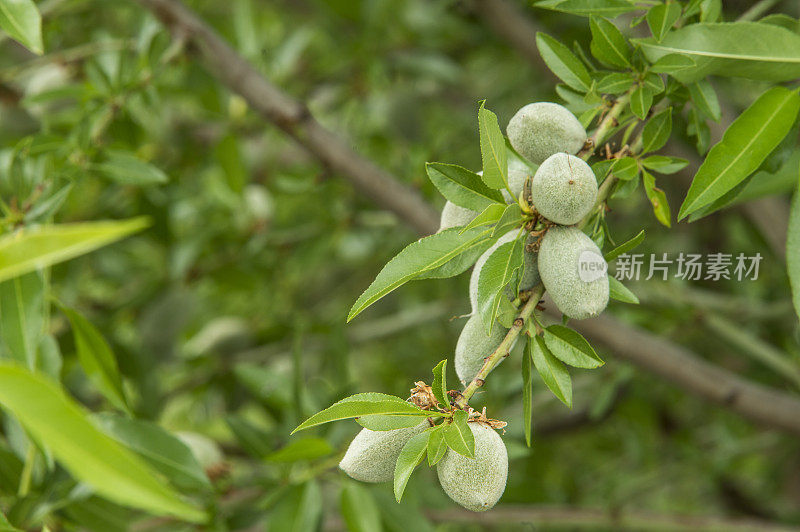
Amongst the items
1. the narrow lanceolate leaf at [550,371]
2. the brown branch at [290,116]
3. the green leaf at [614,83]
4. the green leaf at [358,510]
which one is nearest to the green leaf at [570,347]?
the narrow lanceolate leaf at [550,371]

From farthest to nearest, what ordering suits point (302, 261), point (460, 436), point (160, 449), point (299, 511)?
point (302, 261) < point (299, 511) < point (160, 449) < point (460, 436)

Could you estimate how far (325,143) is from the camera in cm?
117

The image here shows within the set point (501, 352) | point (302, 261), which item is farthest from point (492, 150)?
point (302, 261)

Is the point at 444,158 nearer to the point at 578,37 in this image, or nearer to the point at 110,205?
the point at 578,37

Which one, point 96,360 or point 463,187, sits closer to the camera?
point 463,187

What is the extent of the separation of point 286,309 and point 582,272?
5.17 ft

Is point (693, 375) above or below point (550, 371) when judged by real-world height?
below

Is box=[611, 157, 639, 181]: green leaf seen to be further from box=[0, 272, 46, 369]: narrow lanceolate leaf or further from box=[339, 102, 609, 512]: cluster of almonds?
box=[0, 272, 46, 369]: narrow lanceolate leaf

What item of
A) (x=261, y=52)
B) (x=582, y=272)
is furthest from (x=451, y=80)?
(x=582, y=272)

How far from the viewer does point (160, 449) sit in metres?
0.88

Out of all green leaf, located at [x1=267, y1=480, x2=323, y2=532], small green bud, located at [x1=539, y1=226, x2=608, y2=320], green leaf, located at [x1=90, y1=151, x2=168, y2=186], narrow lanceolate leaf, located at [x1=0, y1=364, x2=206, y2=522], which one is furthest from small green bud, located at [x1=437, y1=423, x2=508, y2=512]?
green leaf, located at [x1=90, y1=151, x2=168, y2=186]

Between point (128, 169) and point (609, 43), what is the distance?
65 cm

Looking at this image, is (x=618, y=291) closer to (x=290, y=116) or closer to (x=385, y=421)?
(x=385, y=421)

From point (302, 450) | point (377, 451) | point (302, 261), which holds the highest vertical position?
point (377, 451)
